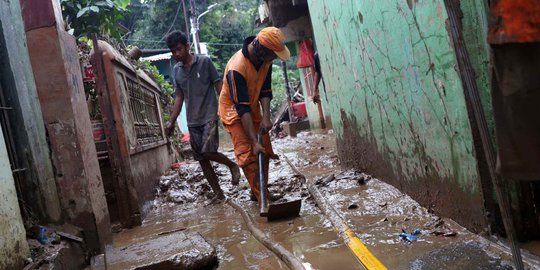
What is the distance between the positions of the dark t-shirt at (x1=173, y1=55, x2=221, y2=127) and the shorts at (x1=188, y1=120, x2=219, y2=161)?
6cm

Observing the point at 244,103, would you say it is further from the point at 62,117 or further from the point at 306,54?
the point at 306,54

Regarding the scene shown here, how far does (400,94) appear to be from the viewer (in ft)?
11.2

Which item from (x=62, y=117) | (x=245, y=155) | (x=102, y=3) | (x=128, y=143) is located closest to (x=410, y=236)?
(x=245, y=155)

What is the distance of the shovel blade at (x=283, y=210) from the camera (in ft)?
11.9

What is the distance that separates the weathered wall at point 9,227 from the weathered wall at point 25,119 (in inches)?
21.5

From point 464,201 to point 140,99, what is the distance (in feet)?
17.1

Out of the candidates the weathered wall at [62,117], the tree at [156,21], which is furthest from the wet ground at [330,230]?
the tree at [156,21]

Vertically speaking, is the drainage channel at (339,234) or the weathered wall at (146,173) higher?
the weathered wall at (146,173)

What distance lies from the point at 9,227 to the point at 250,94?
244 centimetres

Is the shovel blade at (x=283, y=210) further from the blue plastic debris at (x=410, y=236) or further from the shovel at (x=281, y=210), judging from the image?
the blue plastic debris at (x=410, y=236)

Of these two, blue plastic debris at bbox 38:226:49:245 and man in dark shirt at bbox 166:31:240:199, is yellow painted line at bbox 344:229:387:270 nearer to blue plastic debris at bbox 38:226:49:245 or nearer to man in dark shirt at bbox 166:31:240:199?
blue plastic debris at bbox 38:226:49:245

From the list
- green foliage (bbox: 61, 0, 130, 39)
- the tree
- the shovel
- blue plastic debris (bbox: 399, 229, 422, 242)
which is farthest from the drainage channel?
the tree

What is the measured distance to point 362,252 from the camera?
2.51 metres

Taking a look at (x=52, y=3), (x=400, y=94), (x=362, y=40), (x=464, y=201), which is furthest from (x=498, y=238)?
(x=52, y=3)
